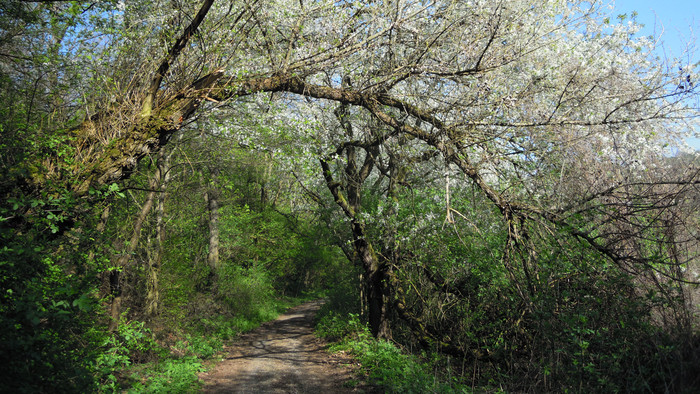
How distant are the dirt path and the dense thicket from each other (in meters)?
1.44

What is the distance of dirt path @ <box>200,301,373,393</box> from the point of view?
7402mm

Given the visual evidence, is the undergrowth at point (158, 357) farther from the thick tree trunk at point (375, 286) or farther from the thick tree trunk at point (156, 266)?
the thick tree trunk at point (375, 286)

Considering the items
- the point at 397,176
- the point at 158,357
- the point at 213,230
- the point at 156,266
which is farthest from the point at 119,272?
the point at 397,176

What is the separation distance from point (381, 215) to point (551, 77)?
484cm

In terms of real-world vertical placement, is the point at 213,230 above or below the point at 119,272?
above

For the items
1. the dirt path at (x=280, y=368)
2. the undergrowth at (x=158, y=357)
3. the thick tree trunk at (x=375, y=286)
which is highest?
the thick tree trunk at (x=375, y=286)

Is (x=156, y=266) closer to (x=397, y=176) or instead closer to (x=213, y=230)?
(x=213, y=230)

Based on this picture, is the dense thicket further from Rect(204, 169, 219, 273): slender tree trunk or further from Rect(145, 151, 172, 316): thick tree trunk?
Rect(204, 169, 219, 273): slender tree trunk

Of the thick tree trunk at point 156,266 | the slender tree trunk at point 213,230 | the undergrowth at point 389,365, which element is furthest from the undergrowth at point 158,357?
the undergrowth at point 389,365

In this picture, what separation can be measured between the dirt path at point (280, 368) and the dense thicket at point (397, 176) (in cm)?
144

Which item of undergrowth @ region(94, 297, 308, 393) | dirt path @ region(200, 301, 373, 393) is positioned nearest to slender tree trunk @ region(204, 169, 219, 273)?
undergrowth @ region(94, 297, 308, 393)

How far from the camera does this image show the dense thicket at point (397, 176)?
12.9 ft

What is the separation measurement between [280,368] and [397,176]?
18.3 feet

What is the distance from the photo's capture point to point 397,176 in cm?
1090
